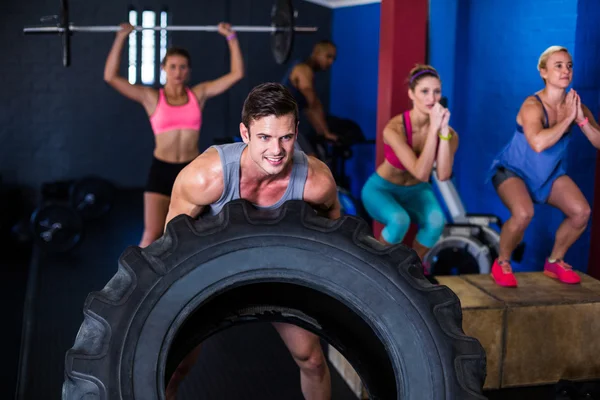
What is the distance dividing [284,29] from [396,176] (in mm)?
1636

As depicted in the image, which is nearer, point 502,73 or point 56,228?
point 502,73

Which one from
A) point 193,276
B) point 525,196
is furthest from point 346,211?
point 193,276

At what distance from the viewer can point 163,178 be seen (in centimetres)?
473

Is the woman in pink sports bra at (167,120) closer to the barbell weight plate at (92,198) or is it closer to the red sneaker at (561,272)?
the red sneaker at (561,272)

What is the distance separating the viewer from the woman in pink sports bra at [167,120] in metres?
4.71

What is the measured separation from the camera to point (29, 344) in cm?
402

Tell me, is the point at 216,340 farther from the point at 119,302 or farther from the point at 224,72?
the point at 224,72

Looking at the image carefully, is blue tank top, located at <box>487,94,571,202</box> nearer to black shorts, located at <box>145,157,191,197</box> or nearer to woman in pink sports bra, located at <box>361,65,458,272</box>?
woman in pink sports bra, located at <box>361,65,458,272</box>

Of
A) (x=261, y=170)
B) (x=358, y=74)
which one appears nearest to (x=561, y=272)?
(x=261, y=170)

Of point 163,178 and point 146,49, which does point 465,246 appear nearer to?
point 163,178

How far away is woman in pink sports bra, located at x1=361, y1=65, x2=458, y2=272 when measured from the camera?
3.84 m

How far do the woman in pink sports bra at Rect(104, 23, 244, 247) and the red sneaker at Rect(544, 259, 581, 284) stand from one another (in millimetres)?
2230

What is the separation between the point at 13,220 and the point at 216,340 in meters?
3.29

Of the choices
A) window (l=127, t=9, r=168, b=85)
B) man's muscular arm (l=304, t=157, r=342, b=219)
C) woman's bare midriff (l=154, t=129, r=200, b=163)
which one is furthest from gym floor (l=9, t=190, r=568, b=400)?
window (l=127, t=9, r=168, b=85)
